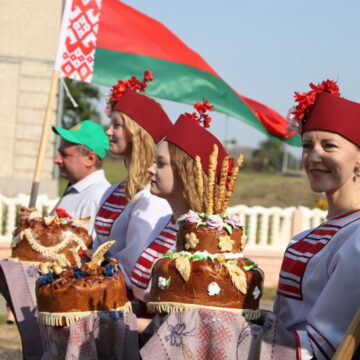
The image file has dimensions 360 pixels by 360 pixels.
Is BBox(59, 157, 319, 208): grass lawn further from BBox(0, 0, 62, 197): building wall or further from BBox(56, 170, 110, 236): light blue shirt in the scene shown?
BBox(56, 170, 110, 236): light blue shirt

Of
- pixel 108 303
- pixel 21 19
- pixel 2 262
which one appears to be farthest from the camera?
pixel 21 19

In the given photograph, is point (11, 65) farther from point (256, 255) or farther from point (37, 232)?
point (37, 232)

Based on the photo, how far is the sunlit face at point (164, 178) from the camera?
11.4 ft

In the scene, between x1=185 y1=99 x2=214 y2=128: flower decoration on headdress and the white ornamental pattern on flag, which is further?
the white ornamental pattern on flag

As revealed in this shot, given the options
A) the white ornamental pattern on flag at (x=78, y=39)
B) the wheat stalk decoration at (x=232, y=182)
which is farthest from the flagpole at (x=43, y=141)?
the wheat stalk decoration at (x=232, y=182)

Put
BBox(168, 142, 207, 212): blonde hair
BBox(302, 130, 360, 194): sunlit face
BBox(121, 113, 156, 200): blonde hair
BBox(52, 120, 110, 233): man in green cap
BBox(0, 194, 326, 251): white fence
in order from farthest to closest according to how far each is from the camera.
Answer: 1. BBox(0, 194, 326, 251): white fence
2. BBox(52, 120, 110, 233): man in green cap
3. BBox(121, 113, 156, 200): blonde hair
4. BBox(168, 142, 207, 212): blonde hair
5. BBox(302, 130, 360, 194): sunlit face

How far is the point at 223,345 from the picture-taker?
257 cm

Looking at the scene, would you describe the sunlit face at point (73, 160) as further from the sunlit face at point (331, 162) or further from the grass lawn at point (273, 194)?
the grass lawn at point (273, 194)

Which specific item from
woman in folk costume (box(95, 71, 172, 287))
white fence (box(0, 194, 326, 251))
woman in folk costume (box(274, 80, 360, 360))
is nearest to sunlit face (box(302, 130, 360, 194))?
woman in folk costume (box(274, 80, 360, 360))

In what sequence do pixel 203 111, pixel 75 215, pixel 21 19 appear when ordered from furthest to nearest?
pixel 21 19
pixel 75 215
pixel 203 111

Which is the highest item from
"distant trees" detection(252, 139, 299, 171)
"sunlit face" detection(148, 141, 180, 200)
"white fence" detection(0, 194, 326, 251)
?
"sunlit face" detection(148, 141, 180, 200)

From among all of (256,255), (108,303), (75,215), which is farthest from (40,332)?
(256,255)

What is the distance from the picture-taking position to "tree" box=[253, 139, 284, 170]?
2626 inches

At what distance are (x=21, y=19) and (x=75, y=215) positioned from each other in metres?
12.3
